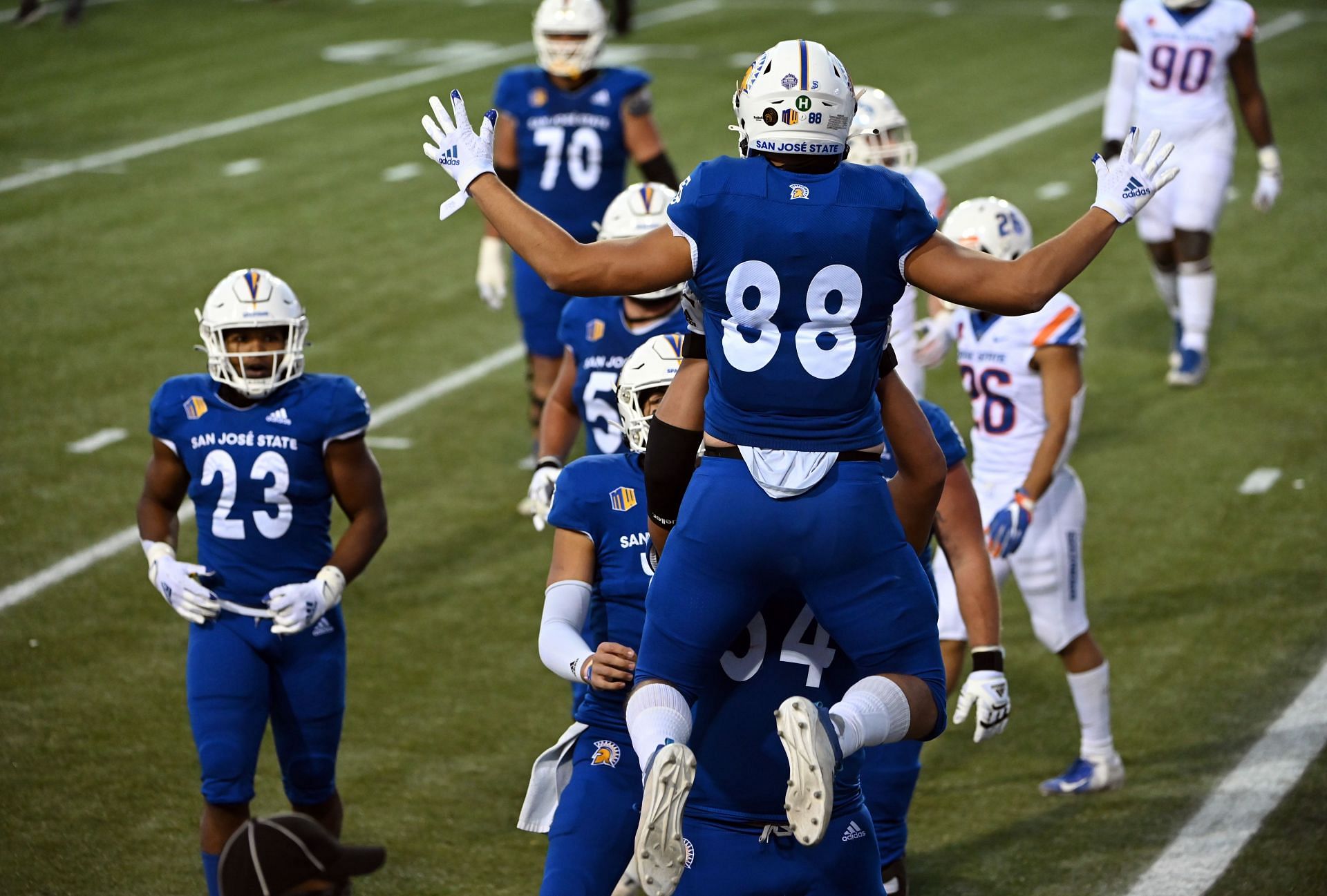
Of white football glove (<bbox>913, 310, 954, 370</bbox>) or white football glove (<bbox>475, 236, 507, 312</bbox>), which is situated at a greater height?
white football glove (<bbox>913, 310, 954, 370</bbox>)

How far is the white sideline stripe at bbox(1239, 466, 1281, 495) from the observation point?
963 centimetres

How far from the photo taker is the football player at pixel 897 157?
7.84 meters

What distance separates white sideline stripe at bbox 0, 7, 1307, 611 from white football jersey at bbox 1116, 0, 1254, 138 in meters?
4.34

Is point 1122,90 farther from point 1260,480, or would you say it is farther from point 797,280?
point 797,280

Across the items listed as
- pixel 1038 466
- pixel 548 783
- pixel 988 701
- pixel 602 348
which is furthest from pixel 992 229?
pixel 548 783

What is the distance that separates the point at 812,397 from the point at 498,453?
627cm

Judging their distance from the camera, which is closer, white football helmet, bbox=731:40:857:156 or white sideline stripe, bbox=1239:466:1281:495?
white football helmet, bbox=731:40:857:156

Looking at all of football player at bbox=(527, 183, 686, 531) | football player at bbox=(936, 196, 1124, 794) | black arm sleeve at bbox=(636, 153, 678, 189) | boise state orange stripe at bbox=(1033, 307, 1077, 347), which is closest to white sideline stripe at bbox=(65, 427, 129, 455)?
black arm sleeve at bbox=(636, 153, 678, 189)

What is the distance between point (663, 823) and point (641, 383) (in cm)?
150

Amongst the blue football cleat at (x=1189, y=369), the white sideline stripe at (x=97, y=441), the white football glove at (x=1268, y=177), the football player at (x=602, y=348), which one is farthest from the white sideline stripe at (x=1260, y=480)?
the white sideline stripe at (x=97, y=441)

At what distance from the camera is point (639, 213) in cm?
689

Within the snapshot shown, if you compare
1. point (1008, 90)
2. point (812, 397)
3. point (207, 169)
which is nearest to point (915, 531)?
point (812, 397)

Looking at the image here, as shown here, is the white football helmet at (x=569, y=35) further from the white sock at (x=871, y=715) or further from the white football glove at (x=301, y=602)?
Result: the white sock at (x=871, y=715)

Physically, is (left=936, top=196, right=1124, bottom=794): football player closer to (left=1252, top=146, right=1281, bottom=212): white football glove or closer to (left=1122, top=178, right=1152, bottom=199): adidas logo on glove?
(left=1122, top=178, right=1152, bottom=199): adidas logo on glove
